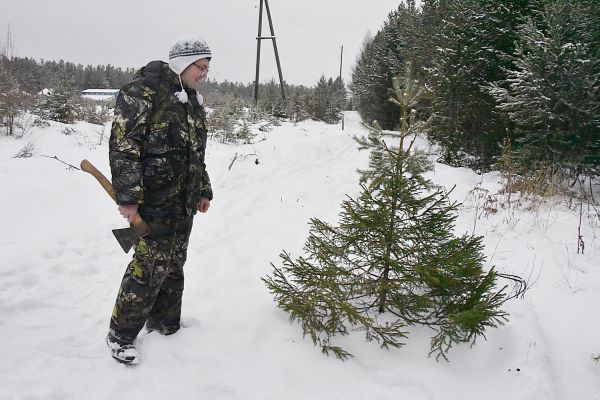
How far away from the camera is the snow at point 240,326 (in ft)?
7.98

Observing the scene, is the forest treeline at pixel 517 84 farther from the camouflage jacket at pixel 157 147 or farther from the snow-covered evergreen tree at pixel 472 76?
the camouflage jacket at pixel 157 147

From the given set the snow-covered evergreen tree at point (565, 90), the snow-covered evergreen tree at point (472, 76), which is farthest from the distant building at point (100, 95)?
the snow-covered evergreen tree at point (565, 90)

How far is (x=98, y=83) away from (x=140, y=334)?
77.2m

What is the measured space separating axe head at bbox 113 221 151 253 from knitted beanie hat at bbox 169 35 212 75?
1.12m

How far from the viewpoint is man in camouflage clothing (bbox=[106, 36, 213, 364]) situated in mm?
2369

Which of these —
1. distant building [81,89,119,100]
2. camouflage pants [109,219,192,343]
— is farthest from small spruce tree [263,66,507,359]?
distant building [81,89,119,100]

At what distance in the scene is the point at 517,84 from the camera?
8320mm

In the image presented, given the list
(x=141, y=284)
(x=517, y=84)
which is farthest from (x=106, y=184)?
(x=517, y=84)

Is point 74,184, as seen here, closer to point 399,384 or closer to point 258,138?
point 399,384

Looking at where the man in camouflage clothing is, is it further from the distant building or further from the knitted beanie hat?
the distant building

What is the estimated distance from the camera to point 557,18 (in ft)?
26.4

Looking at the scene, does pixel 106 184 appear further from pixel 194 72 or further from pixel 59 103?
pixel 59 103

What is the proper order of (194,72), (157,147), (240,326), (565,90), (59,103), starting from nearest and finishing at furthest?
(157,147) < (194,72) < (240,326) < (565,90) < (59,103)

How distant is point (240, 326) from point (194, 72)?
2.04 m
